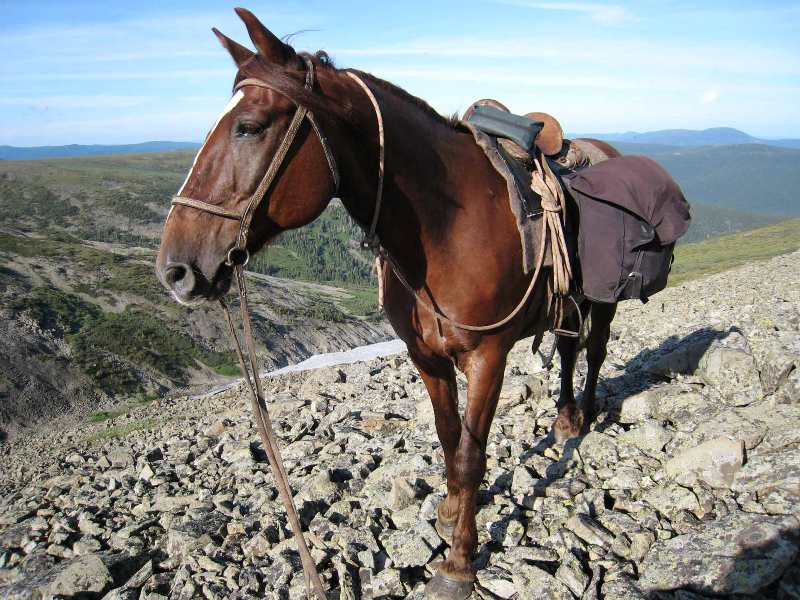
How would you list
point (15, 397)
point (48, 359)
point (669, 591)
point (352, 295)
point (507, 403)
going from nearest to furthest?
point (669, 591) → point (507, 403) → point (15, 397) → point (48, 359) → point (352, 295)

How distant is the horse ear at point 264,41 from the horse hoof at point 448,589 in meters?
3.03

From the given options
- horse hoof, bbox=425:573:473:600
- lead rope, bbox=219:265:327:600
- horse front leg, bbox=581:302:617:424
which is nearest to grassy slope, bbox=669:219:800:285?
horse front leg, bbox=581:302:617:424

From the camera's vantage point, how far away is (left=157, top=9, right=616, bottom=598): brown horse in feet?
7.81

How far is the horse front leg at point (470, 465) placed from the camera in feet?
10.7

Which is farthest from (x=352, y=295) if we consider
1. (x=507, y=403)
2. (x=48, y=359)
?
(x=507, y=403)

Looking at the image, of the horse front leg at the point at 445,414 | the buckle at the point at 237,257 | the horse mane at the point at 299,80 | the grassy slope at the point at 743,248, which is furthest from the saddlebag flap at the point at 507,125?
the grassy slope at the point at 743,248

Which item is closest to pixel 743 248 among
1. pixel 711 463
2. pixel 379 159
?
pixel 711 463

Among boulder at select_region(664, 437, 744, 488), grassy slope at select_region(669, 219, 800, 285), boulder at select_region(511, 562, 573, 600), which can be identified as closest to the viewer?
boulder at select_region(511, 562, 573, 600)

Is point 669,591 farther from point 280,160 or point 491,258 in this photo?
point 280,160

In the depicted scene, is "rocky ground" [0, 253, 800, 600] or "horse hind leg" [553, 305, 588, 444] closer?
"rocky ground" [0, 253, 800, 600]

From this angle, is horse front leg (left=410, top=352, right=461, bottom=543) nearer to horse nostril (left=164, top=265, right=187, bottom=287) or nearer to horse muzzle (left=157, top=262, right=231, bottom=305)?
horse muzzle (left=157, top=262, right=231, bottom=305)

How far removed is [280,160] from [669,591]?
2951 millimetres

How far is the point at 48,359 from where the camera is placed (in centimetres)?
2483

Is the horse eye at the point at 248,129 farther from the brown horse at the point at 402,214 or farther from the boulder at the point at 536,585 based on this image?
the boulder at the point at 536,585
